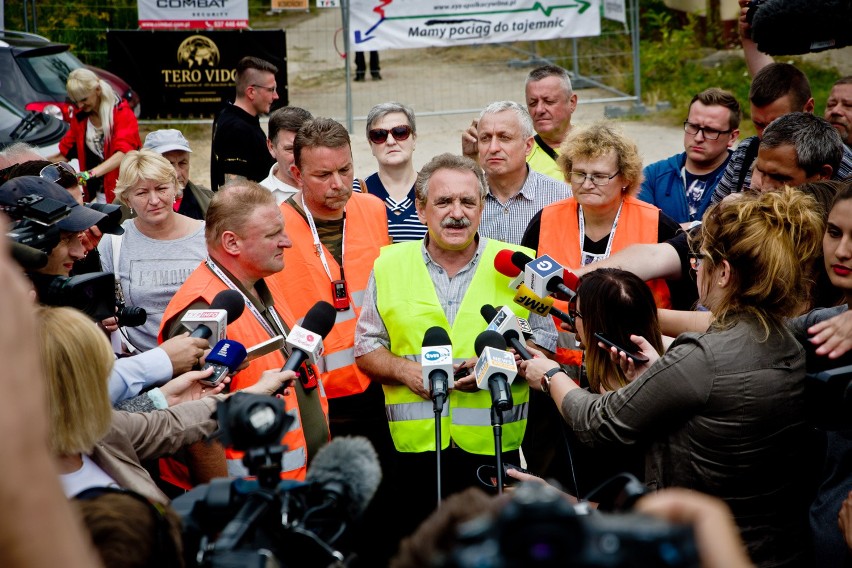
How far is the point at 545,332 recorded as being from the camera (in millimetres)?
4234

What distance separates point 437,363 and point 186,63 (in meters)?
10.9

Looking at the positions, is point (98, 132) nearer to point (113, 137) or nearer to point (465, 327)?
point (113, 137)

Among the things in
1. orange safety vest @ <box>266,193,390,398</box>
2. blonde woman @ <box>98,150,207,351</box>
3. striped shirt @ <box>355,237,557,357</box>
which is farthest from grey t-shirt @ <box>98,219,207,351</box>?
striped shirt @ <box>355,237,557,357</box>

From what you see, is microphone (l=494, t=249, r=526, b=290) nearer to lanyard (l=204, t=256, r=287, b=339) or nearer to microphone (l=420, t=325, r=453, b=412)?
microphone (l=420, t=325, r=453, b=412)

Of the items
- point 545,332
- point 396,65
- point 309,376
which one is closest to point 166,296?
point 309,376

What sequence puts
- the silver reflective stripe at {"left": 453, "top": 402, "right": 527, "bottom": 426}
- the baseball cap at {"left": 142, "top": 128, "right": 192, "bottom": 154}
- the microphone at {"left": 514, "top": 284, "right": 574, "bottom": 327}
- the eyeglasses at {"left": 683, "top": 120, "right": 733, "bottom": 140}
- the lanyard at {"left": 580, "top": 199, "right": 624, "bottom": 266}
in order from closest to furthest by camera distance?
the microphone at {"left": 514, "top": 284, "right": 574, "bottom": 327} < the silver reflective stripe at {"left": 453, "top": 402, "right": 527, "bottom": 426} < the lanyard at {"left": 580, "top": 199, "right": 624, "bottom": 266} < the eyeglasses at {"left": 683, "top": 120, "right": 733, "bottom": 140} < the baseball cap at {"left": 142, "top": 128, "right": 192, "bottom": 154}

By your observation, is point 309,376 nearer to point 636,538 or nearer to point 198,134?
→ point 636,538

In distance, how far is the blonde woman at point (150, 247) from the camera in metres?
4.87

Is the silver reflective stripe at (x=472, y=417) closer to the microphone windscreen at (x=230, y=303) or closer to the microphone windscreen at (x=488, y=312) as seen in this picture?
the microphone windscreen at (x=488, y=312)

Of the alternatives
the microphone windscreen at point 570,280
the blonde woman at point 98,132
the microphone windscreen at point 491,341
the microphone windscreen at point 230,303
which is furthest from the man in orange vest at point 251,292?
the blonde woman at point 98,132

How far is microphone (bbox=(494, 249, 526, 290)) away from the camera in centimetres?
407

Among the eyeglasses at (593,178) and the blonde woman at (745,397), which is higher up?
the eyeglasses at (593,178)

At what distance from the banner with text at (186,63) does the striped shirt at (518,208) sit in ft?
26.6

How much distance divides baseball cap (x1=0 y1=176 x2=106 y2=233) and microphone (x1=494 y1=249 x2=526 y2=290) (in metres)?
1.68
